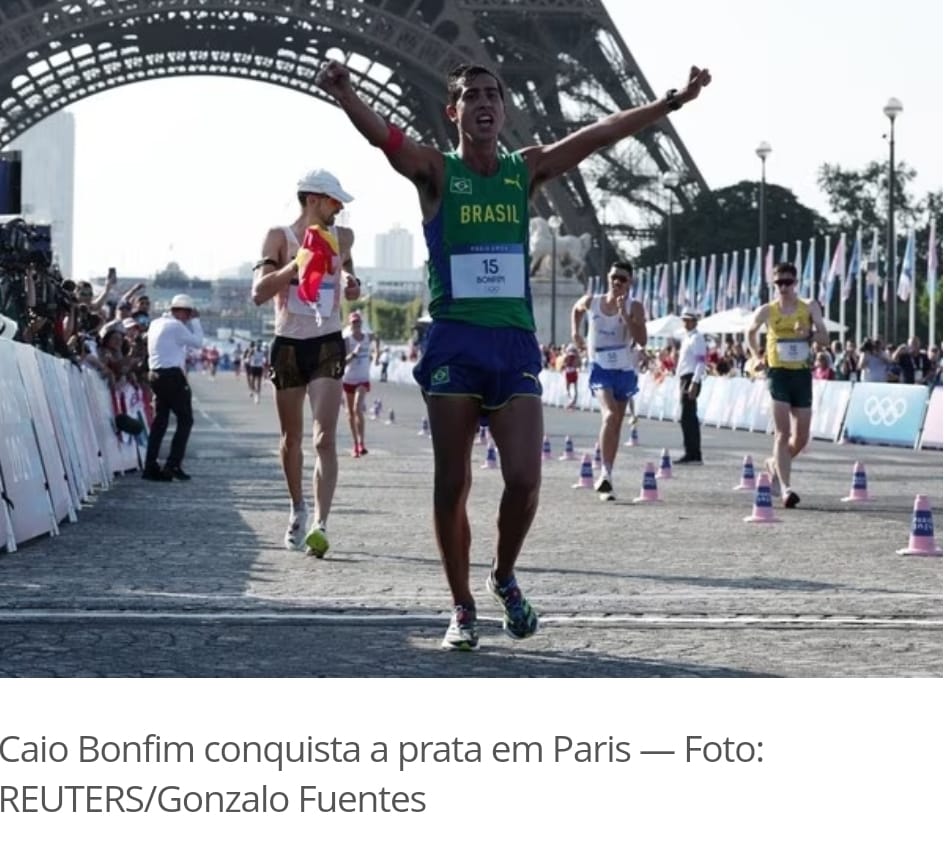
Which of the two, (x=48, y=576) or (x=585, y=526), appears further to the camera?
(x=585, y=526)

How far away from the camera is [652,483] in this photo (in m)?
15.0

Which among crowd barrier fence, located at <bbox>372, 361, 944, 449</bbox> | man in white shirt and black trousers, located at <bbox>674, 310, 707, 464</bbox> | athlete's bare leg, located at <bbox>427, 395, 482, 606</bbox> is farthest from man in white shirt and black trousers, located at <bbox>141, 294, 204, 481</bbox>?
athlete's bare leg, located at <bbox>427, 395, 482, 606</bbox>

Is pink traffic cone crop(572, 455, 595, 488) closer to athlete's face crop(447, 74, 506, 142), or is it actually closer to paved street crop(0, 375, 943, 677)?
paved street crop(0, 375, 943, 677)

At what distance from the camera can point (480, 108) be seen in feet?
22.4

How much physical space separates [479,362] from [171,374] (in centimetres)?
1160

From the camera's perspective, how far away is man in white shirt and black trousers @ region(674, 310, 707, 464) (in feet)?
68.8

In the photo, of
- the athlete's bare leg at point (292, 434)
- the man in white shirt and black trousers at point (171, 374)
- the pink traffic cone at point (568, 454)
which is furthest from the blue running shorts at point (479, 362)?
the pink traffic cone at point (568, 454)

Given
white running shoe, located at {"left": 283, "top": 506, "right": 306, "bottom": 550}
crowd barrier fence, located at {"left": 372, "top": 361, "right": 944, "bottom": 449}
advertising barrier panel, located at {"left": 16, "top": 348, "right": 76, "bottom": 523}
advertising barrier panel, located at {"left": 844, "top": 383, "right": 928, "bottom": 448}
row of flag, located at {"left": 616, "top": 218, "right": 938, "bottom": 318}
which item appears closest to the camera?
white running shoe, located at {"left": 283, "top": 506, "right": 306, "bottom": 550}

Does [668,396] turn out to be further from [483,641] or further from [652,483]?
[483,641]

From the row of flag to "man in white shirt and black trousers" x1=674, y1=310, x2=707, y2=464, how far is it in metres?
20.2

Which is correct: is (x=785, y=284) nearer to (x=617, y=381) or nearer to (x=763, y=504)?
(x=617, y=381)

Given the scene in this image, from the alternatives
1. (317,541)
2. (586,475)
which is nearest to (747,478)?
(586,475)
